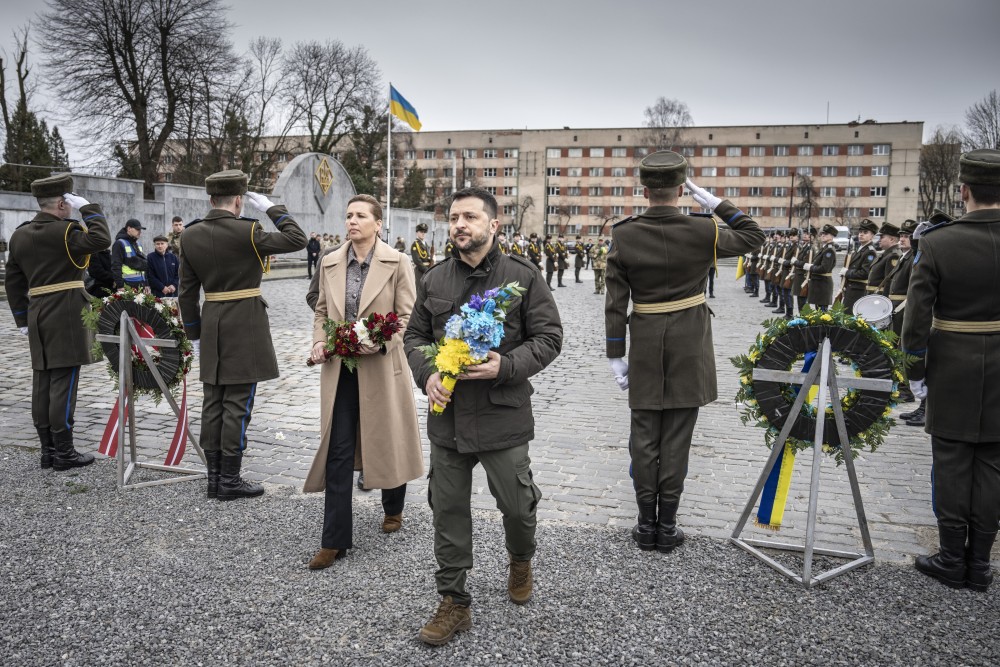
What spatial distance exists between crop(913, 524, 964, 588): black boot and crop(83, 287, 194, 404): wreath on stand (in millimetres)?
5283

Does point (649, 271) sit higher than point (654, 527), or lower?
higher

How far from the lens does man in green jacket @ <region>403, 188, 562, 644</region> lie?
133 inches

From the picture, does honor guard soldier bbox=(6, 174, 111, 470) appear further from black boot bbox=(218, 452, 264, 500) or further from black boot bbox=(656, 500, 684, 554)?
black boot bbox=(656, 500, 684, 554)

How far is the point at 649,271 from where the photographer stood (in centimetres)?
435

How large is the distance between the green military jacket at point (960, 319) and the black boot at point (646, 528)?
1669 millimetres

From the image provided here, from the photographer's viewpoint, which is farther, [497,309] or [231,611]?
[231,611]

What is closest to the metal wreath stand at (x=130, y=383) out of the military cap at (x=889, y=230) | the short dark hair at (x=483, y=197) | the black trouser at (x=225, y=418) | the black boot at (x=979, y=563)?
the black trouser at (x=225, y=418)

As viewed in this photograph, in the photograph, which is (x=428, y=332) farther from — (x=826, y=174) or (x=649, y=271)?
(x=826, y=174)

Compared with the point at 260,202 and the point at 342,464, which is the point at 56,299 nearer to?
the point at 260,202

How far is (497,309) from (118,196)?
22362 mm

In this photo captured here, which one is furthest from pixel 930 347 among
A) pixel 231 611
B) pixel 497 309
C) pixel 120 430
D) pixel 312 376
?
pixel 312 376

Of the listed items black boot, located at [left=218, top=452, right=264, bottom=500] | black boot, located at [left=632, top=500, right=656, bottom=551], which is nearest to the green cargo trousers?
black boot, located at [left=632, top=500, right=656, bottom=551]

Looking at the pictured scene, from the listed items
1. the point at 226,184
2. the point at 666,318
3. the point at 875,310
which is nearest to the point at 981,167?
the point at 875,310

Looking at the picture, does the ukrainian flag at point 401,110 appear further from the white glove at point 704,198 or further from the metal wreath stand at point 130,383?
the white glove at point 704,198
